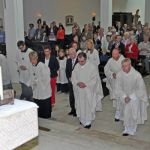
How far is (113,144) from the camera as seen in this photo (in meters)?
6.36

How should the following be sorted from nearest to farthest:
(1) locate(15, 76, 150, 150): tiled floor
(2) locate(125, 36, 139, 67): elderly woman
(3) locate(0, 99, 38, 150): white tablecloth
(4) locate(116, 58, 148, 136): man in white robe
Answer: (3) locate(0, 99, 38, 150): white tablecloth < (1) locate(15, 76, 150, 150): tiled floor < (4) locate(116, 58, 148, 136): man in white robe < (2) locate(125, 36, 139, 67): elderly woman

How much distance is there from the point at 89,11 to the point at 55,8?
151 inches

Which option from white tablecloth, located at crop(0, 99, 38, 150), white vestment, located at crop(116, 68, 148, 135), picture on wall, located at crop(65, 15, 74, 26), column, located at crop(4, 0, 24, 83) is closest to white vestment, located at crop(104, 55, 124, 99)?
white vestment, located at crop(116, 68, 148, 135)

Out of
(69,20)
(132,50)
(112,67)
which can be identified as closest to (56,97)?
(112,67)

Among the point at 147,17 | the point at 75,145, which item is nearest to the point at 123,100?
the point at 75,145

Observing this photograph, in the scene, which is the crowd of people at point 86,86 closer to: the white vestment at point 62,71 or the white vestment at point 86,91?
the white vestment at point 86,91

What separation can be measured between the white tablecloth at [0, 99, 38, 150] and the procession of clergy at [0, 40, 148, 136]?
A: 4.14 meters

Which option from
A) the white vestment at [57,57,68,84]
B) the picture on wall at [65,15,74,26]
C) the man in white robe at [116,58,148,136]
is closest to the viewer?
the man in white robe at [116,58,148,136]

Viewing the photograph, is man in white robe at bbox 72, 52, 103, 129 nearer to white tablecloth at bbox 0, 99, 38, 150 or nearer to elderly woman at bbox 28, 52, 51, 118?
elderly woman at bbox 28, 52, 51, 118

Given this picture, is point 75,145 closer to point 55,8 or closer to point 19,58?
point 19,58

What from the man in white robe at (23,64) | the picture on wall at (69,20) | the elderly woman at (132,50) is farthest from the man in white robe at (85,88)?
the picture on wall at (69,20)

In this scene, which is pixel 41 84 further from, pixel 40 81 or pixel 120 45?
pixel 120 45

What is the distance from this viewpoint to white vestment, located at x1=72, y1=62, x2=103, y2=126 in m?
8.07

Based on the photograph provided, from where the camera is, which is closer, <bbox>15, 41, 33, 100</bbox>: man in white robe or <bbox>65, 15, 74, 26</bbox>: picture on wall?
<bbox>15, 41, 33, 100</bbox>: man in white robe
